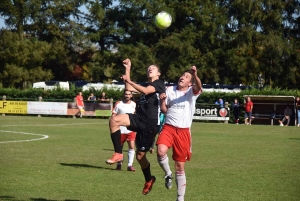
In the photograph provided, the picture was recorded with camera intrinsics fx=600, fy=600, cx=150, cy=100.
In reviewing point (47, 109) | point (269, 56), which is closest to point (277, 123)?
point (47, 109)

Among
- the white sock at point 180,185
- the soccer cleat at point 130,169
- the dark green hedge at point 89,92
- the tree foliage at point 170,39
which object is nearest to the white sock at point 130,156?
the soccer cleat at point 130,169

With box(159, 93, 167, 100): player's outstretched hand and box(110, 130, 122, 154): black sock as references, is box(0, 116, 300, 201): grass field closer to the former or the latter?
box(110, 130, 122, 154): black sock

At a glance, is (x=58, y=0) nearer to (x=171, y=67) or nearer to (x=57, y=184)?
(x=171, y=67)

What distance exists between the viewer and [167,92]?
9766 millimetres

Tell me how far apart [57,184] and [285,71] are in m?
56.8

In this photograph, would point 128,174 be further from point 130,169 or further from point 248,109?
point 248,109

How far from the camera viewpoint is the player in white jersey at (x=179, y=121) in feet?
30.8

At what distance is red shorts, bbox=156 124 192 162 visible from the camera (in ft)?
30.8

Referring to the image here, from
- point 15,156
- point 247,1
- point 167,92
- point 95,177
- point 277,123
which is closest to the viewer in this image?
point 167,92

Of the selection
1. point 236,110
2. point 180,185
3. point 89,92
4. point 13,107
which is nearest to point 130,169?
point 180,185

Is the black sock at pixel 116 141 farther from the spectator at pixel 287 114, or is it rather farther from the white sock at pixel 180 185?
the spectator at pixel 287 114

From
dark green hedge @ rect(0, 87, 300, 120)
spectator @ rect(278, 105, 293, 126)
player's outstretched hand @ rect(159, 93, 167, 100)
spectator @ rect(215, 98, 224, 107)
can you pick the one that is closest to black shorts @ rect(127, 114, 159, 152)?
player's outstretched hand @ rect(159, 93, 167, 100)

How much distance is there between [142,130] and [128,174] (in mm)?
3253

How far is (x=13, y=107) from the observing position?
46344 mm
